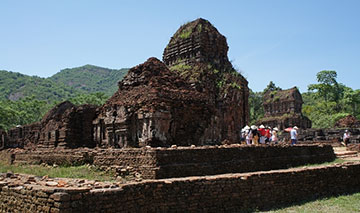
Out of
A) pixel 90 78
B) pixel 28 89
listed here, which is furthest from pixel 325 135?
pixel 90 78

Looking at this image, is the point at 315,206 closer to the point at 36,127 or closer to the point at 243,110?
the point at 243,110

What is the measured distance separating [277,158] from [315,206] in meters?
4.04

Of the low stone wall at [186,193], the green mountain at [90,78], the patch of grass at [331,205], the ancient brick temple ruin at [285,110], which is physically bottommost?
the patch of grass at [331,205]

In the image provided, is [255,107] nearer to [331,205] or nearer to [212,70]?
[212,70]

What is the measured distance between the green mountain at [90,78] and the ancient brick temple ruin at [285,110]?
4326 inches

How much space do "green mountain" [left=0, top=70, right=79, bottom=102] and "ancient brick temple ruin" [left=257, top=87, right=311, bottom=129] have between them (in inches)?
2598

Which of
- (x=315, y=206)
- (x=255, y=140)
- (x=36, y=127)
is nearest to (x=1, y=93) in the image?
(x=36, y=127)

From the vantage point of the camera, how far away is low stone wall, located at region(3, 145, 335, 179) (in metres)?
9.52

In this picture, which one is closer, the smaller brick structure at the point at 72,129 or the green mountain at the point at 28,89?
the smaller brick structure at the point at 72,129

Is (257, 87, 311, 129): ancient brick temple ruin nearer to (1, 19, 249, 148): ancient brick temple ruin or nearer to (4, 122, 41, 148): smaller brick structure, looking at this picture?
(1, 19, 249, 148): ancient brick temple ruin

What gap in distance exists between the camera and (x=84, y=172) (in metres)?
11.0

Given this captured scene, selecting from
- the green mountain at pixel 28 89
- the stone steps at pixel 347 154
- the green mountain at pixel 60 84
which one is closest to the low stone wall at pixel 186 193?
the stone steps at pixel 347 154

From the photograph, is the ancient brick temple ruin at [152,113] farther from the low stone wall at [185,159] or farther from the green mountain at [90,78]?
the green mountain at [90,78]

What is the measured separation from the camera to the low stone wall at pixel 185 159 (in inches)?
375
